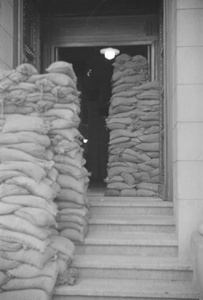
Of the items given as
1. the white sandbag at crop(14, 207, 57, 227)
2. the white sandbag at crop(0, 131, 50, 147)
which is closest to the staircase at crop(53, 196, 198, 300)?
the white sandbag at crop(14, 207, 57, 227)

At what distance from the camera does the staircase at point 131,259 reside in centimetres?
333

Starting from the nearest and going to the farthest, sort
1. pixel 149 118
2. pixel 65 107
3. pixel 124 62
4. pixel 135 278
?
pixel 135 278 → pixel 65 107 → pixel 149 118 → pixel 124 62

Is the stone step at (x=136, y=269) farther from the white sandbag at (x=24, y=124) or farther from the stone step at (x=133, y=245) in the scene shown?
the white sandbag at (x=24, y=124)

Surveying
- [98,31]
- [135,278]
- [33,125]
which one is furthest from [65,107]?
[98,31]

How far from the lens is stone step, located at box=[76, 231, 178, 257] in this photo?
3889 mm

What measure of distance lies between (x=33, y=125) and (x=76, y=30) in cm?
379

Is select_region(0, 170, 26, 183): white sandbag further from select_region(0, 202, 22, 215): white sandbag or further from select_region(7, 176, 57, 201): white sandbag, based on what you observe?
select_region(0, 202, 22, 215): white sandbag

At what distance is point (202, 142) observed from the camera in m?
3.81

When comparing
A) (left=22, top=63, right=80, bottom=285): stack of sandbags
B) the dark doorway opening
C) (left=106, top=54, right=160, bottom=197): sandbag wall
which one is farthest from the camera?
the dark doorway opening

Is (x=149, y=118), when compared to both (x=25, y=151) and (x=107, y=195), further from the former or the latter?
(x=25, y=151)

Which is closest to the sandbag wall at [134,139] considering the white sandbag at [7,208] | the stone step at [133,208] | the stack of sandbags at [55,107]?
the stone step at [133,208]

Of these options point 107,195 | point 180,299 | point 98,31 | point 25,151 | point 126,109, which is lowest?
point 180,299

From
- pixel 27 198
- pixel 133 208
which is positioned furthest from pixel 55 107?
pixel 133 208

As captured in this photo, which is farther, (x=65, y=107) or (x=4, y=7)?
(x=4, y=7)
